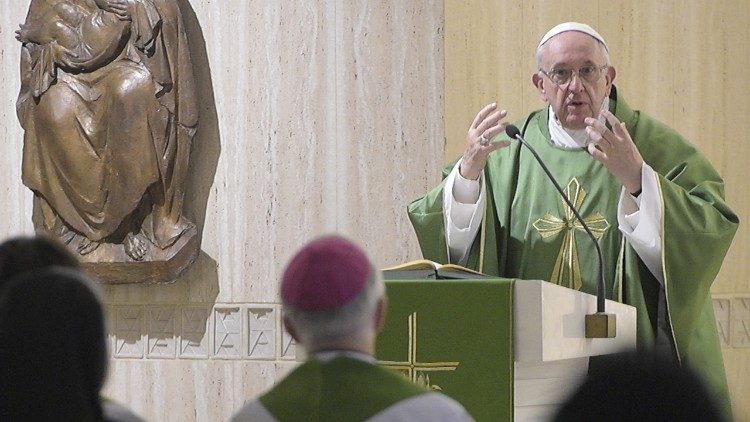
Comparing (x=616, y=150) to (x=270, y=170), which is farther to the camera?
(x=270, y=170)

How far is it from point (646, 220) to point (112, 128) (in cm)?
346

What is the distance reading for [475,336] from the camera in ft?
11.4

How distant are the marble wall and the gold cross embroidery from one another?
5.72ft

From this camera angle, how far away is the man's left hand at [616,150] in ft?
14.6

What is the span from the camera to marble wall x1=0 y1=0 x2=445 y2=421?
6.67 metres

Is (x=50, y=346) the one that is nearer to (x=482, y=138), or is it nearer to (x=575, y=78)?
(x=482, y=138)

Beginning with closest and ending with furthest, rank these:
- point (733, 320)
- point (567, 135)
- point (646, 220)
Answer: point (646, 220), point (567, 135), point (733, 320)

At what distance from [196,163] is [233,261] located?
593 mm

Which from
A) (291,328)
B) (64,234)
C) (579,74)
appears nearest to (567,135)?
(579,74)

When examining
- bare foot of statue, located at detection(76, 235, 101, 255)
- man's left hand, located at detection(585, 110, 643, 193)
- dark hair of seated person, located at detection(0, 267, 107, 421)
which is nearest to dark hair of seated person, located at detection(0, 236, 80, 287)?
dark hair of seated person, located at detection(0, 267, 107, 421)

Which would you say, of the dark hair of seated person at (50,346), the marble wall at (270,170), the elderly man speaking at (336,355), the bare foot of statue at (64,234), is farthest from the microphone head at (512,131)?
the bare foot of statue at (64,234)

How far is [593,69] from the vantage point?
16.1 feet

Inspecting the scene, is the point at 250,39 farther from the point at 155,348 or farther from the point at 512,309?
the point at 512,309

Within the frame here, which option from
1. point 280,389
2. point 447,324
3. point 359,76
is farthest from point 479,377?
point 359,76
